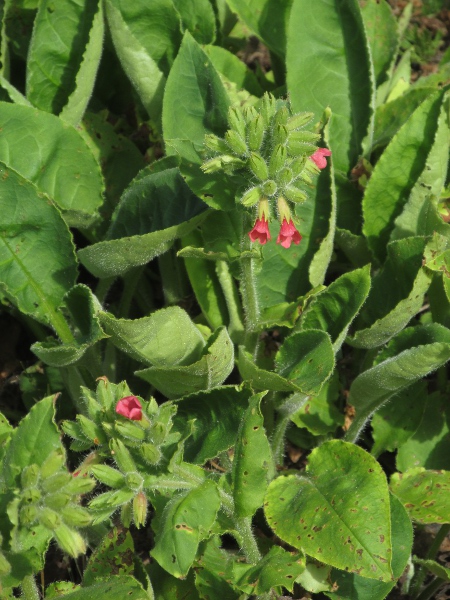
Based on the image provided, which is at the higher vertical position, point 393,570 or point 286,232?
point 286,232

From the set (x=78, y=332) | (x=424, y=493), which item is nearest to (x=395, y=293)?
(x=424, y=493)

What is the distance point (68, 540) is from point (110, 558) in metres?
0.60

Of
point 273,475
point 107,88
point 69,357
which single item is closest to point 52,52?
point 107,88

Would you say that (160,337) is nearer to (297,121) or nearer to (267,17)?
(297,121)

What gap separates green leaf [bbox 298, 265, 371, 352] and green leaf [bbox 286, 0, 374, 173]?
2.67 ft

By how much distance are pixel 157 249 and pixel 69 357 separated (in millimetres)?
475

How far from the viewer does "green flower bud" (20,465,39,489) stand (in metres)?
2.07

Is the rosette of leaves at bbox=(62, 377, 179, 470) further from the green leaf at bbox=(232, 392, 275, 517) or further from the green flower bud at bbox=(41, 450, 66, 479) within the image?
the green leaf at bbox=(232, 392, 275, 517)

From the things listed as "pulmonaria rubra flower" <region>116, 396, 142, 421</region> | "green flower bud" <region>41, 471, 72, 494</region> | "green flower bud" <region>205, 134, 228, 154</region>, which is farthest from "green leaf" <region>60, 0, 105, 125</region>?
"green flower bud" <region>41, 471, 72, 494</region>

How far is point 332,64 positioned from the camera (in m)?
3.31

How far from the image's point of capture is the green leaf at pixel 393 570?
255cm

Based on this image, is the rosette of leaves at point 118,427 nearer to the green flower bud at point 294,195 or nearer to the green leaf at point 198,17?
the green flower bud at point 294,195

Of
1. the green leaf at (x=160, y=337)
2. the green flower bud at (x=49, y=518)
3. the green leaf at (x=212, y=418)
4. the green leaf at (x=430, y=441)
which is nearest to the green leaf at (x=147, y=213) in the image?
the green leaf at (x=160, y=337)

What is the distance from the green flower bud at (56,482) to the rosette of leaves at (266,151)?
92 cm
